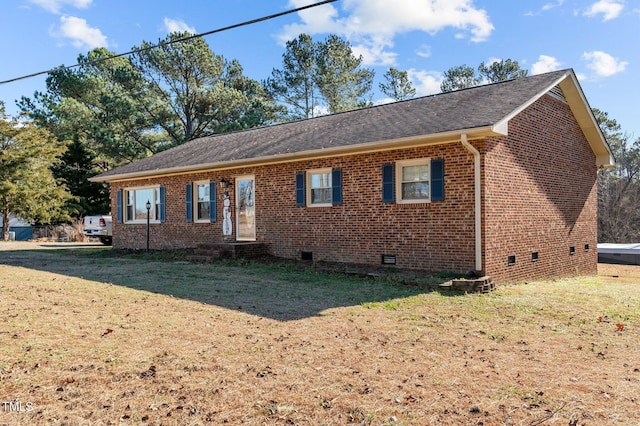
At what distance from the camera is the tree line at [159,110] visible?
1040 inches

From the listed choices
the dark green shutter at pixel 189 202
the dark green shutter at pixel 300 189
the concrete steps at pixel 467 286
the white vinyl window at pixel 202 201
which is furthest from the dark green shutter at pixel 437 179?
the dark green shutter at pixel 189 202

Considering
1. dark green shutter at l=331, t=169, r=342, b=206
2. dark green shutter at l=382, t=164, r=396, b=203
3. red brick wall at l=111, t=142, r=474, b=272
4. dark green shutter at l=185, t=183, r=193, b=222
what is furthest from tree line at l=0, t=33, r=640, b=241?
dark green shutter at l=382, t=164, r=396, b=203

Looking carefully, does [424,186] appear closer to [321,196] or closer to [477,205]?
[477,205]

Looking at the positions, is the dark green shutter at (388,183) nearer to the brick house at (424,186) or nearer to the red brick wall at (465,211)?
the brick house at (424,186)

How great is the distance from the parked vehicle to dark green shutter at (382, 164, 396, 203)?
1506cm

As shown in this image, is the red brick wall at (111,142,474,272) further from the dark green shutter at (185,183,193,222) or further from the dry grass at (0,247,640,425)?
→ the dry grass at (0,247,640,425)

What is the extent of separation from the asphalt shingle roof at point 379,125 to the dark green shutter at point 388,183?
2.39ft

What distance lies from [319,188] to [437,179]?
3417 millimetres

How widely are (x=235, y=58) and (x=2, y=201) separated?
18.5 metres

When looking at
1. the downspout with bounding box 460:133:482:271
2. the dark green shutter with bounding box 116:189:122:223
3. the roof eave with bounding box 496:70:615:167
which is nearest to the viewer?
the downspout with bounding box 460:133:482:271

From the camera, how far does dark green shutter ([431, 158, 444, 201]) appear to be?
10398 millimetres

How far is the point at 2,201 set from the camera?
83.7ft

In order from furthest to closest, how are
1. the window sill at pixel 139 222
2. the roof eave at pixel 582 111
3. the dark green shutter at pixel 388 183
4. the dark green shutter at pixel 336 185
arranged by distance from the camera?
1. the window sill at pixel 139 222
2. the roof eave at pixel 582 111
3. the dark green shutter at pixel 336 185
4. the dark green shutter at pixel 388 183

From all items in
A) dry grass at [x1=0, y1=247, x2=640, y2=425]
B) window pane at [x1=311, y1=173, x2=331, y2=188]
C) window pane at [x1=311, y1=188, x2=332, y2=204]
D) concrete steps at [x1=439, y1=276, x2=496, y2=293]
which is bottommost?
dry grass at [x1=0, y1=247, x2=640, y2=425]
